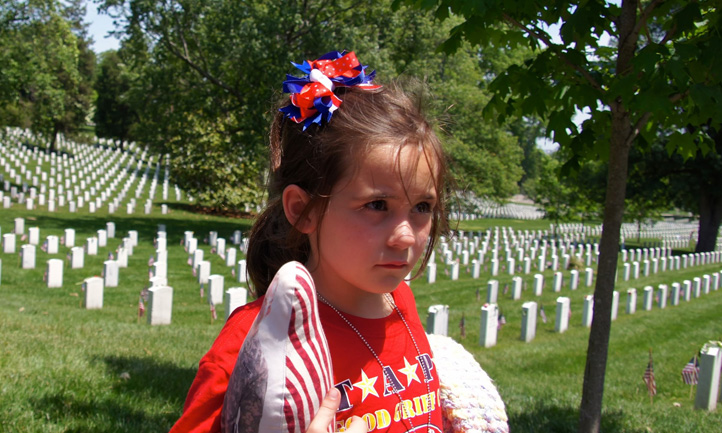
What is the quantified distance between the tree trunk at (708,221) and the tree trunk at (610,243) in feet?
112

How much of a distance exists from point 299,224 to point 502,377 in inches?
235

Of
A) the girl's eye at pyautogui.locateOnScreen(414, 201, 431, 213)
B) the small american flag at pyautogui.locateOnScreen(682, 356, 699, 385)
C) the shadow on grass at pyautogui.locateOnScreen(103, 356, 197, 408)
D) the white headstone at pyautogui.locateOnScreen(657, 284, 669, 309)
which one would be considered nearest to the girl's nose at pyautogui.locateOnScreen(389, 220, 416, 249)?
the girl's eye at pyautogui.locateOnScreen(414, 201, 431, 213)

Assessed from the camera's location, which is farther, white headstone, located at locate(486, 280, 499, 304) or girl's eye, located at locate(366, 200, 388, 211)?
white headstone, located at locate(486, 280, 499, 304)

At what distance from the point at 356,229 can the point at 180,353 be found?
16.6 feet

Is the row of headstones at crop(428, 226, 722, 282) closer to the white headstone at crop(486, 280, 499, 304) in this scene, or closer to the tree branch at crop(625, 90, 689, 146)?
the white headstone at crop(486, 280, 499, 304)

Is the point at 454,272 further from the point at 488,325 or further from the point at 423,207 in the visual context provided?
the point at 423,207

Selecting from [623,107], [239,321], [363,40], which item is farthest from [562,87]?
[363,40]

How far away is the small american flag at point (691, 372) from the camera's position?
691 centimetres

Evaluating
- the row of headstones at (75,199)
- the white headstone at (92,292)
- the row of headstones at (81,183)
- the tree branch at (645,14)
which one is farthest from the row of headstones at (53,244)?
the tree branch at (645,14)

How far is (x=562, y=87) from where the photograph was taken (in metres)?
4.26

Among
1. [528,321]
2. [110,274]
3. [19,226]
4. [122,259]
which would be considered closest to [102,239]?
[19,226]

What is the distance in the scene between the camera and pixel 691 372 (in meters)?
6.97

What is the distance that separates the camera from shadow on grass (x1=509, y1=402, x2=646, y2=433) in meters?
4.98

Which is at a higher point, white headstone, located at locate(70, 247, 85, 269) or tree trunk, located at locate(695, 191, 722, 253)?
tree trunk, located at locate(695, 191, 722, 253)
